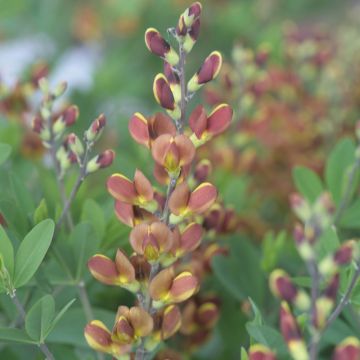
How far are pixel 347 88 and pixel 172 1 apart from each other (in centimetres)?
107

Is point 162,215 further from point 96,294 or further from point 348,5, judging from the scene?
point 348,5

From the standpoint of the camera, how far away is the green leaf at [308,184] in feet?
3.02

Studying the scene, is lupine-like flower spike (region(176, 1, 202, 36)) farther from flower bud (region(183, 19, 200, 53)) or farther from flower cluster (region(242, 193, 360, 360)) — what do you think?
flower cluster (region(242, 193, 360, 360))

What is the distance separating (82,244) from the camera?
0.73 metres

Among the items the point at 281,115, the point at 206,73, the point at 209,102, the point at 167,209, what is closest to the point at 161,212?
the point at 167,209

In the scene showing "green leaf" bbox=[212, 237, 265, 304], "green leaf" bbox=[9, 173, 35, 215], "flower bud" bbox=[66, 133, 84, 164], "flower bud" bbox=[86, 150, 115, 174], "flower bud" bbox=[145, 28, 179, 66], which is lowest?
"green leaf" bbox=[212, 237, 265, 304]

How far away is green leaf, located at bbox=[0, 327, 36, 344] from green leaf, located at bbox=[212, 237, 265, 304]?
285mm

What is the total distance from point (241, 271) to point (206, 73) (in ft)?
1.06

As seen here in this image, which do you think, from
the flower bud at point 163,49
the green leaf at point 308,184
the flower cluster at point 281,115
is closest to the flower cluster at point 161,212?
the flower bud at point 163,49

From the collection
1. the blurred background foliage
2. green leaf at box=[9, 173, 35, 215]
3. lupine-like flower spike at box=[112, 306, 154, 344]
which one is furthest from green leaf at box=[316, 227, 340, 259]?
green leaf at box=[9, 173, 35, 215]

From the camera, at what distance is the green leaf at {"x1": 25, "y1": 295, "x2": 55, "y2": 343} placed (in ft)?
1.97

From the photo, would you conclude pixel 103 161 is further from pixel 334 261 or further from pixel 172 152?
pixel 334 261

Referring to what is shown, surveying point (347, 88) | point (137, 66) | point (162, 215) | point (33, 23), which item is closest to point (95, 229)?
point (162, 215)

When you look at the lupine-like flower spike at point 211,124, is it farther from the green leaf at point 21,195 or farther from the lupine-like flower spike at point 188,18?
the green leaf at point 21,195
